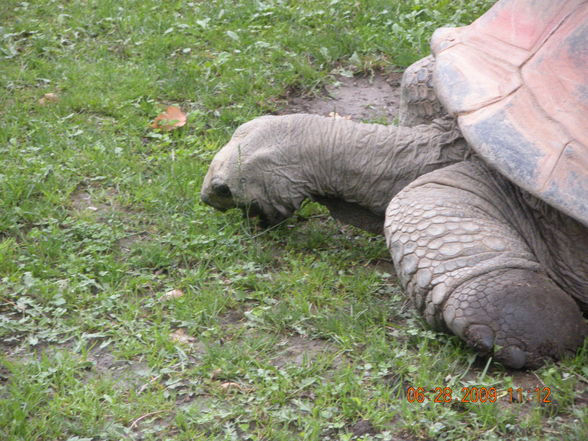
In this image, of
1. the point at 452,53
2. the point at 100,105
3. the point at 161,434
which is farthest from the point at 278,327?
the point at 100,105

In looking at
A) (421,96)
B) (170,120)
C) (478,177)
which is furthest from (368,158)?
(170,120)

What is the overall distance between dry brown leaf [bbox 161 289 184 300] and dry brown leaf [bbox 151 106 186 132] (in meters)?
1.75

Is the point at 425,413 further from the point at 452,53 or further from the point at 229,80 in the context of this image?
the point at 229,80

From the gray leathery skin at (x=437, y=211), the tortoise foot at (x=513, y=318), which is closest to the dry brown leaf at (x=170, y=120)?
the gray leathery skin at (x=437, y=211)

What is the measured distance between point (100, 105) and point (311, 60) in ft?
5.02

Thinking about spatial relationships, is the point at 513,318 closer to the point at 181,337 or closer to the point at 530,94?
the point at 530,94

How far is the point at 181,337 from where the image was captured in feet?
12.3

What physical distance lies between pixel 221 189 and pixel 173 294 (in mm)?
581

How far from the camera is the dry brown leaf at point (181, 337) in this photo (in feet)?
12.2

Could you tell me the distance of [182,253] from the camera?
14.4ft
